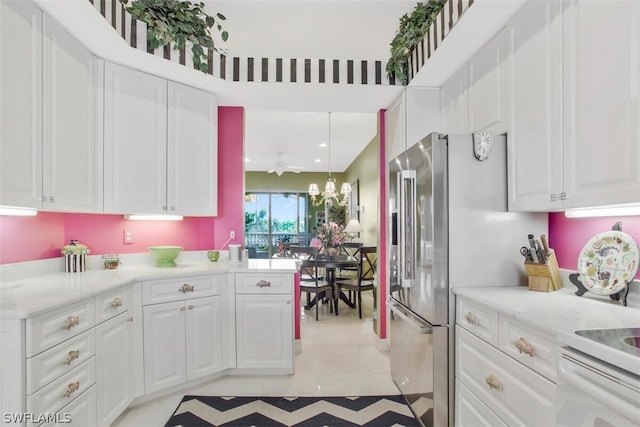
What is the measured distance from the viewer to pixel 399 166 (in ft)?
8.35

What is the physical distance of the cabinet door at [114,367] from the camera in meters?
1.94

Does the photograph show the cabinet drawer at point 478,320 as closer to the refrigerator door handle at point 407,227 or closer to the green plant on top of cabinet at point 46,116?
the refrigerator door handle at point 407,227

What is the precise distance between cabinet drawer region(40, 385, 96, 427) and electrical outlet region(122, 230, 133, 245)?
4.32 ft

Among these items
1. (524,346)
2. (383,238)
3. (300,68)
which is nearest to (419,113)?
(300,68)

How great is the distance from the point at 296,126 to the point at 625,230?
426 centimetres

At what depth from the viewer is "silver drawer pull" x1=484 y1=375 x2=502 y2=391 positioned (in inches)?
61.1

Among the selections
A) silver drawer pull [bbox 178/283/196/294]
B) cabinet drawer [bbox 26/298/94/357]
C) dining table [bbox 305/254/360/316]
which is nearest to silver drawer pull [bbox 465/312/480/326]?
silver drawer pull [bbox 178/283/196/294]

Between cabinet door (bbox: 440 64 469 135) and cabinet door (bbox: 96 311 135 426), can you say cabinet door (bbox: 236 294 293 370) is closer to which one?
cabinet door (bbox: 96 311 135 426)

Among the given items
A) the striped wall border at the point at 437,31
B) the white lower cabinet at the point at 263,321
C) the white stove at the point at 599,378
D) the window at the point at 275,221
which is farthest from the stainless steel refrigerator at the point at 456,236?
the window at the point at 275,221

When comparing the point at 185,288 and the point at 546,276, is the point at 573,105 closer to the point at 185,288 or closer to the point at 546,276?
the point at 546,276

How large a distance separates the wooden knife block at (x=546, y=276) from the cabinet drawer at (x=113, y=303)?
7.81 ft

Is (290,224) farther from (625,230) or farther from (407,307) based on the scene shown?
(625,230)

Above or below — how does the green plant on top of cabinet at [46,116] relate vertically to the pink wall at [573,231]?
above

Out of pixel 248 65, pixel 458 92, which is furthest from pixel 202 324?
pixel 458 92
